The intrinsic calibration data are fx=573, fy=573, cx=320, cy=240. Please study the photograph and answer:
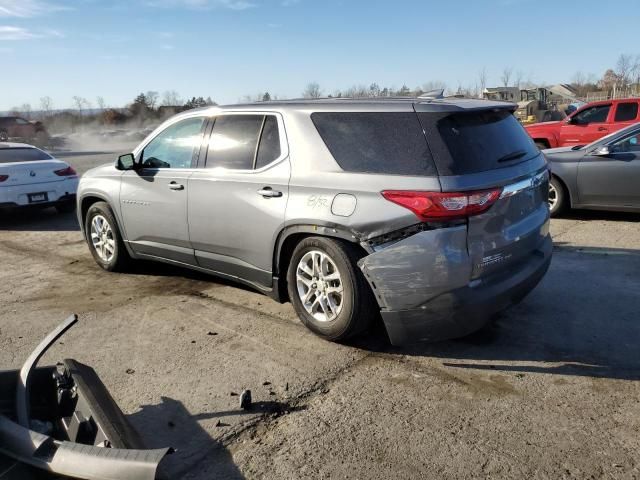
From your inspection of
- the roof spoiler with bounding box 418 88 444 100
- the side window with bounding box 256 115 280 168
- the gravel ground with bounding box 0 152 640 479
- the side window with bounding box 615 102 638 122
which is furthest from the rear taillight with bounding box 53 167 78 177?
the side window with bounding box 615 102 638 122

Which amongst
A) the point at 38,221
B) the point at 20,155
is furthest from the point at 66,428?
the point at 20,155

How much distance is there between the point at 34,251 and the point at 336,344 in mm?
5471

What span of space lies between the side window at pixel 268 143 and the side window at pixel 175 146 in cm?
82

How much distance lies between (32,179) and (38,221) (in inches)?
35.8

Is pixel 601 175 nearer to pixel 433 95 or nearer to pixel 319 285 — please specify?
pixel 433 95

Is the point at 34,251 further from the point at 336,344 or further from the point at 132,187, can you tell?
the point at 336,344

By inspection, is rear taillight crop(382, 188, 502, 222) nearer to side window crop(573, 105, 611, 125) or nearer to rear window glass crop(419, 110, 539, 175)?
rear window glass crop(419, 110, 539, 175)

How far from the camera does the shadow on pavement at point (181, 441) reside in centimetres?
288

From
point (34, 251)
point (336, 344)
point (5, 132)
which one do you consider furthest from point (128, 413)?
point (5, 132)

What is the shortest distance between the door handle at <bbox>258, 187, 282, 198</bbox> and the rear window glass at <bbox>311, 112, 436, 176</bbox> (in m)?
0.56

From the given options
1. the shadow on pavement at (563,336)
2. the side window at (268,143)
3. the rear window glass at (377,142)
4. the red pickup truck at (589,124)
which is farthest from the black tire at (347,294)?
the red pickup truck at (589,124)

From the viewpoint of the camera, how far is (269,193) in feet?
14.7

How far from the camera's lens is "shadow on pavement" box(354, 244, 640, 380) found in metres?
3.91

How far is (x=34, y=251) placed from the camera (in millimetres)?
7910
